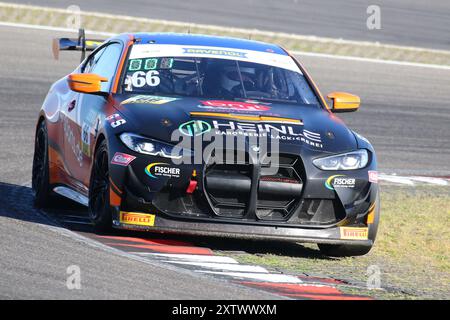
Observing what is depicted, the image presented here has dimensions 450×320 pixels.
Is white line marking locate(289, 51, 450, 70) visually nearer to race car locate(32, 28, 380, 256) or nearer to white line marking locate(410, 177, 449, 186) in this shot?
→ white line marking locate(410, 177, 449, 186)

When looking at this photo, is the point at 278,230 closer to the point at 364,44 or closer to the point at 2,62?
the point at 2,62

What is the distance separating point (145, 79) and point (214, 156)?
4.64ft

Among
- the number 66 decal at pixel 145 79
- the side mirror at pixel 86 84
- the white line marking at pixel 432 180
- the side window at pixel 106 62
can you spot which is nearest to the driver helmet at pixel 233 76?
the number 66 decal at pixel 145 79

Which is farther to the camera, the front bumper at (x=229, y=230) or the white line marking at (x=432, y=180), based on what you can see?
the white line marking at (x=432, y=180)

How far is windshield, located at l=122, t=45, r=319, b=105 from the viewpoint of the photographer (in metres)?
8.91

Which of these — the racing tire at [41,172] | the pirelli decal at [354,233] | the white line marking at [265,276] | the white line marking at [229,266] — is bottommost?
the racing tire at [41,172]

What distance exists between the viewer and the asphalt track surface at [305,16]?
25.1 m

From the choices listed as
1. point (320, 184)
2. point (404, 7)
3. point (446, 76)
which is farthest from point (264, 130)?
point (404, 7)

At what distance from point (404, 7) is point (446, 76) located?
8492 millimetres

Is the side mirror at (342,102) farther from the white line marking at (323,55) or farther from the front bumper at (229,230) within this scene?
the white line marking at (323,55)

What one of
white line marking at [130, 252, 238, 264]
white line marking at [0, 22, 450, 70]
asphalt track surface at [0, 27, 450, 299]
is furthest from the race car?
white line marking at [0, 22, 450, 70]

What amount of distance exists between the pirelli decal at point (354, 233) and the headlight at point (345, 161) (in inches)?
16.3

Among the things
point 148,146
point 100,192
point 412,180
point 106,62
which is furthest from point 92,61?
point 412,180

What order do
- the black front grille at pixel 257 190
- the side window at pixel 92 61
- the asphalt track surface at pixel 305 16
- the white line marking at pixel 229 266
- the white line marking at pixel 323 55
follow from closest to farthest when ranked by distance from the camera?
1. the white line marking at pixel 229 266
2. the black front grille at pixel 257 190
3. the side window at pixel 92 61
4. the white line marking at pixel 323 55
5. the asphalt track surface at pixel 305 16
